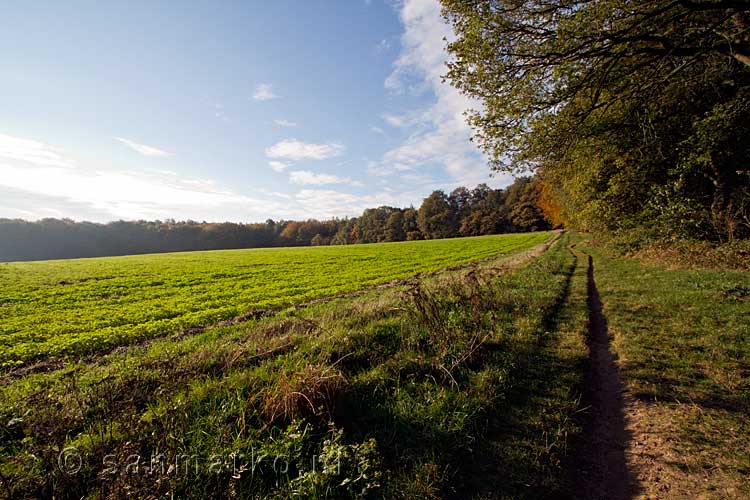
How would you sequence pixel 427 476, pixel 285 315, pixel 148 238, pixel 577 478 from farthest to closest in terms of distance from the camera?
pixel 148 238 → pixel 285 315 → pixel 577 478 → pixel 427 476

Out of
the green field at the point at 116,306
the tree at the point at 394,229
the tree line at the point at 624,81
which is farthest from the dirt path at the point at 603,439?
the tree at the point at 394,229

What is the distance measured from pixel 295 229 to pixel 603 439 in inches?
5233

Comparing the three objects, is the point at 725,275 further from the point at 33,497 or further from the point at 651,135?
the point at 33,497

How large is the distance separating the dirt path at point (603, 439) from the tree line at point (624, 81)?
8.13 meters

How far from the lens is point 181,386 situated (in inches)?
199

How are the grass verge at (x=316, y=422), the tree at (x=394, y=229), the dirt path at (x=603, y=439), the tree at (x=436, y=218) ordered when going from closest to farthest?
the grass verge at (x=316, y=422) → the dirt path at (x=603, y=439) → the tree at (x=436, y=218) → the tree at (x=394, y=229)

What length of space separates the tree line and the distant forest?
8108 cm

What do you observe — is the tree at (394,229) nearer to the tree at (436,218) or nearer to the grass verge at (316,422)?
the tree at (436,218)

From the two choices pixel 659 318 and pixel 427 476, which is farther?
pixel 659 318

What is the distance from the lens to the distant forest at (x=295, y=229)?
9738cm

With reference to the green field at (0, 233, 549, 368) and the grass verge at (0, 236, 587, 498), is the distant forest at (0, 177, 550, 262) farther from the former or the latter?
the grass verge at (0, 236, 587, 498)

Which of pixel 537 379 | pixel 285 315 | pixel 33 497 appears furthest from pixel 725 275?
pixel 33 497

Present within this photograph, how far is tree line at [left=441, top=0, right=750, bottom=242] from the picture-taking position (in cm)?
873

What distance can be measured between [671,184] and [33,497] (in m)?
25.1
